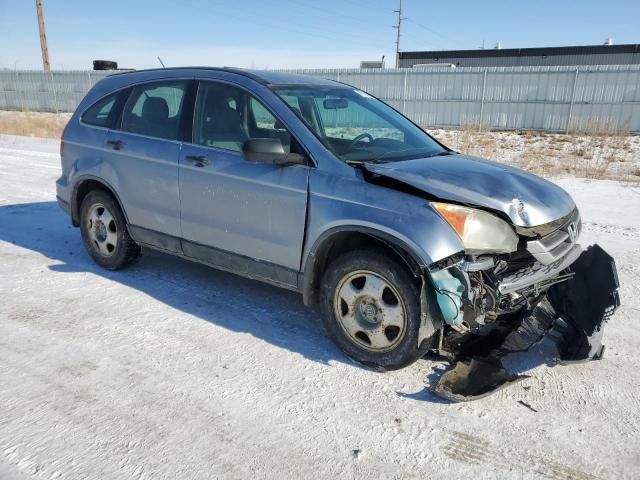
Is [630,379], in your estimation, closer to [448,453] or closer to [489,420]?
[489,420]

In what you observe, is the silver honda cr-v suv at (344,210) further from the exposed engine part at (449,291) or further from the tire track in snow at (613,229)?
the tire track in snow at (613,229)

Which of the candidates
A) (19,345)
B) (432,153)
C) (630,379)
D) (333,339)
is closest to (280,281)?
(333,339)

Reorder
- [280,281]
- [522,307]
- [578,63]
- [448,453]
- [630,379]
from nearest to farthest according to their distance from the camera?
[448,453]
[630,379]
[522,307]
[280,281]
[578,63]

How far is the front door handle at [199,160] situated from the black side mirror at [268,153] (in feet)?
1.88

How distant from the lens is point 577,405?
307 cm

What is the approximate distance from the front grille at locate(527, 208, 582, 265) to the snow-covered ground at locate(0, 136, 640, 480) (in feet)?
2.53

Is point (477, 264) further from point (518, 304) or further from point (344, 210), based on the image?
point (344, 210)

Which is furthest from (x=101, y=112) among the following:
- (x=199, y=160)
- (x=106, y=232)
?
(x=199, y=160)

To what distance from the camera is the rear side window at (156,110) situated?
4.46 m

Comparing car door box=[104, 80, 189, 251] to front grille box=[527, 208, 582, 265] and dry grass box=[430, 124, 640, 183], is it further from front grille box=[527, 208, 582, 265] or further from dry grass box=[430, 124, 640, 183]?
dry grass box=[430, 124, 640, 183]

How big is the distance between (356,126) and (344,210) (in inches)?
46.3

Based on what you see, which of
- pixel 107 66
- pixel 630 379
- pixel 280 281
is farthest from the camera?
pixel 107 66

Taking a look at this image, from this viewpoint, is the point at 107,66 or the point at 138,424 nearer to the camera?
the point at 138,424

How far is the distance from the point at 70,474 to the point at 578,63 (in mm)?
45935
